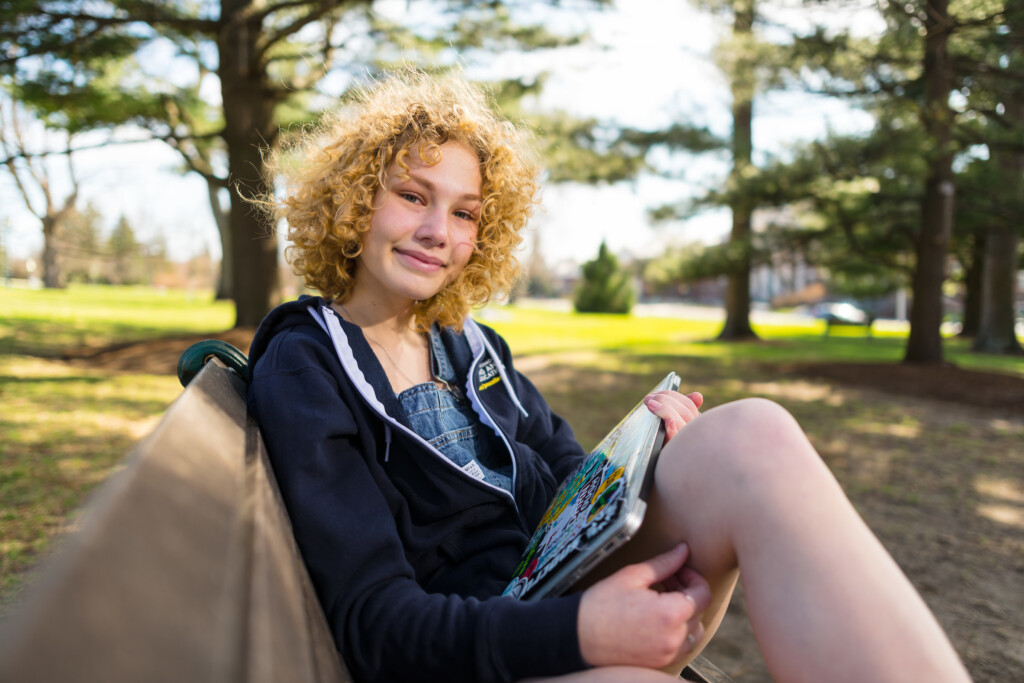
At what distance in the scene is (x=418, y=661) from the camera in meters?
1.07

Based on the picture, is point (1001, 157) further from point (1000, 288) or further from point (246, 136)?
point (246, 136)

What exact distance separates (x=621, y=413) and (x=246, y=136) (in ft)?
18.2

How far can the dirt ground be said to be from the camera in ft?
8.38

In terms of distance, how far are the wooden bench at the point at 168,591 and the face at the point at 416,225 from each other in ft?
2.63

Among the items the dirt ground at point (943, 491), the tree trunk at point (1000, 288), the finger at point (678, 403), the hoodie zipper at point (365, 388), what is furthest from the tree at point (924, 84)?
the hoodie zipper at point (365, 388)

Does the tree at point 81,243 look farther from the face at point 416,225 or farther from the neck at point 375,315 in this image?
the face at point 416,225

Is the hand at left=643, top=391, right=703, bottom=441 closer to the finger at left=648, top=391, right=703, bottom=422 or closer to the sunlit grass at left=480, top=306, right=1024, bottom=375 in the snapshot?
the finger at left=648, top=391, right=703, bottom=422

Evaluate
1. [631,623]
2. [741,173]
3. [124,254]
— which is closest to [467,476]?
[631,623]

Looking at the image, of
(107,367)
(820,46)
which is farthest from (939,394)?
(107,367)

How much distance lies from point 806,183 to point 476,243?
8.54 meters

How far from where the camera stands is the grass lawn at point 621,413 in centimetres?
327

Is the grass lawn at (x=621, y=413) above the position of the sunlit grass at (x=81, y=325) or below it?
below

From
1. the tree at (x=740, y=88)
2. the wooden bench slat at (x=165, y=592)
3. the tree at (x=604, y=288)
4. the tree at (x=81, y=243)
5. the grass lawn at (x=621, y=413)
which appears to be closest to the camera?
the wooden bench slat at (x=165, y=592)

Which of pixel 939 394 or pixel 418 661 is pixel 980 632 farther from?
pixel 939 394
